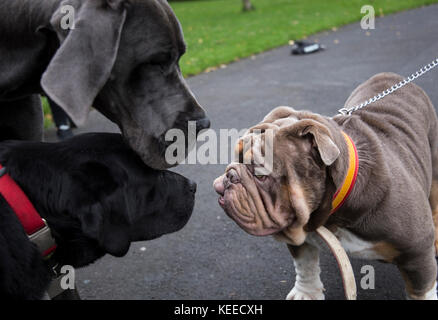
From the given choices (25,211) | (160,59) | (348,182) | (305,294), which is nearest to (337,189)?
(348,182)

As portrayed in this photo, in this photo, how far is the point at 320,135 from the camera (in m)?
2.09

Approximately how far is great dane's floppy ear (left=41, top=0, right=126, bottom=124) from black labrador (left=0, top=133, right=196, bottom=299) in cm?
30

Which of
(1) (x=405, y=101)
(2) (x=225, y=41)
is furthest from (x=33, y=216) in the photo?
(2) (x=225, y=41)

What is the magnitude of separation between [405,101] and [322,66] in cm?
588

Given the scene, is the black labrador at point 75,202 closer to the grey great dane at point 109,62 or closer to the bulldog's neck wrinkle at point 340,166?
the grey great dane at point 109,62

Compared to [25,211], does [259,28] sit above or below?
below

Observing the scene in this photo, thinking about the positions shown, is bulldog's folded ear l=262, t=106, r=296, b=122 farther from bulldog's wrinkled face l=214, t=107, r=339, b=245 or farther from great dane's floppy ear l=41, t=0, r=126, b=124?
great dane's floppy ear l=41, t=0, r=126, b=124

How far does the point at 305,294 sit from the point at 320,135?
1.20 m

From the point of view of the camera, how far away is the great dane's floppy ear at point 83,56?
1.99 metres

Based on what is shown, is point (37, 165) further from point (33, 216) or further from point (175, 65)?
point (175, 65)

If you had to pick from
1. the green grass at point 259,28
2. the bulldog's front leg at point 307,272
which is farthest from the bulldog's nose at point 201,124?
the green grass at point 259,28

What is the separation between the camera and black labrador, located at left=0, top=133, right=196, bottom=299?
77.7 inches

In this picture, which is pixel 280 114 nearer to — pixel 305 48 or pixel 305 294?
pixel 305 294

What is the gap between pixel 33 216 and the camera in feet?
6.61
